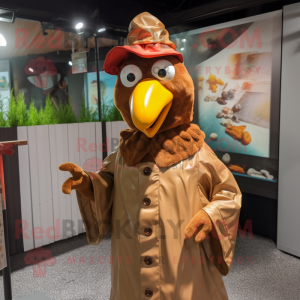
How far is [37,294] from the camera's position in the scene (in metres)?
2.14

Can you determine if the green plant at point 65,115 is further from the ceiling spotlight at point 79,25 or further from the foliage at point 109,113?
the ceiling spotlight at point 79,25

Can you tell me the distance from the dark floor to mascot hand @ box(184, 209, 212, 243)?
3.89 ft

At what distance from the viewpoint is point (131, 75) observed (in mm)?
1289

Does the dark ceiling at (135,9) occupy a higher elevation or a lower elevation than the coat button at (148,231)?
higher

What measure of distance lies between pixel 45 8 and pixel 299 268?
3.07m

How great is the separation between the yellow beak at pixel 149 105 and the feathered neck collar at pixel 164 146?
65 millimetres

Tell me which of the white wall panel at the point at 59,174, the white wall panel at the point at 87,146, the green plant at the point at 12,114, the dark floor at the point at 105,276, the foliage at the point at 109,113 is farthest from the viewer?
the foliage at the point at 109,113

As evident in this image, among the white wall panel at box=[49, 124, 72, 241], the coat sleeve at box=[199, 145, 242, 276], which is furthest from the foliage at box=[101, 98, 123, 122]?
the coat sleeve at box=[199, 145, 242, 276]

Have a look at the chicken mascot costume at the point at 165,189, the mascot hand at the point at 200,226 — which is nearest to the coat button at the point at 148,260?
the chicken mascot costume at the point at 165,189

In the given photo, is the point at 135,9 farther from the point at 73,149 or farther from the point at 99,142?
the point at 73,149

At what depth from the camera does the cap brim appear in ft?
4.04

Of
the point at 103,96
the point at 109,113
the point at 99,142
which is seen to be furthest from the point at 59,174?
the point at 103,96

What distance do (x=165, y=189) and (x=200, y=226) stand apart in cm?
20

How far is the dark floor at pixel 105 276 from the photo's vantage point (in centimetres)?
217
